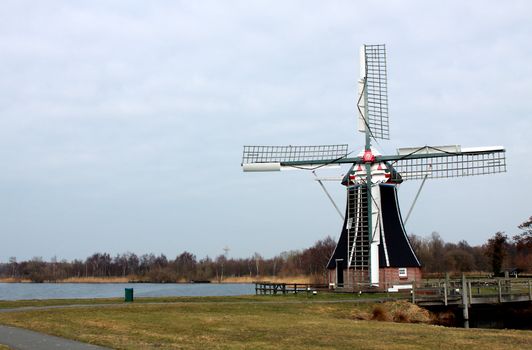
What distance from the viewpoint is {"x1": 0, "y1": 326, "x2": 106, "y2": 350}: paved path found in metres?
14.4

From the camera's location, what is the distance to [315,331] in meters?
19.1

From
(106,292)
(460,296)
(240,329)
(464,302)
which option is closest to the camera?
(240,329)

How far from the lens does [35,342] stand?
1537cm

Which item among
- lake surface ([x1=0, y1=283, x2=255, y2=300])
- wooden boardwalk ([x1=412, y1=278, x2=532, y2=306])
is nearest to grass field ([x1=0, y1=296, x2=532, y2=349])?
wooden boardwalk ([x1=412, y1=278, x2=532, y2=306])

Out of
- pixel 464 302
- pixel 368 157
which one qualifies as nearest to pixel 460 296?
pixel 464 302

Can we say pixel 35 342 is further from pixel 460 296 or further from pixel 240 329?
pixel 460 296

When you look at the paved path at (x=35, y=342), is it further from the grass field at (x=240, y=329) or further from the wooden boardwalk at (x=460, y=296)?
the wooden boardwalk at (x=460, y=296)

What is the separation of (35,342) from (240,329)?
646 cm

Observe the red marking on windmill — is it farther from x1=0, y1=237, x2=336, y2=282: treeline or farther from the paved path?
x1=0, y1=237, x2=336, y2=282: treeline

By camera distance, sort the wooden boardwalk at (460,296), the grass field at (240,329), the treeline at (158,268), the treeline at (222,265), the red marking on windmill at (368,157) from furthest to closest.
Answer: the treeline at (158,268)
the treeline at (222,265)
the red marking on windmill at (368,157)
the wooden boardwalk at (460,296)
the grass field at (240,329)

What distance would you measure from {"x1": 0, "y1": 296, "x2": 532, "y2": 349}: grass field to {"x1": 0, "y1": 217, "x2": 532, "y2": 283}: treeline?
67.4 metres

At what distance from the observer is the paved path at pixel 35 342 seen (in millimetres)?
14406

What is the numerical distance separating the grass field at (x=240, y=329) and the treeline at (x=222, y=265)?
Answer: 221ft

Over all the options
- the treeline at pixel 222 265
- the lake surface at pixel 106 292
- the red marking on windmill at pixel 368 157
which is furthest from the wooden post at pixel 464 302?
the treeline at pixel 222 265
